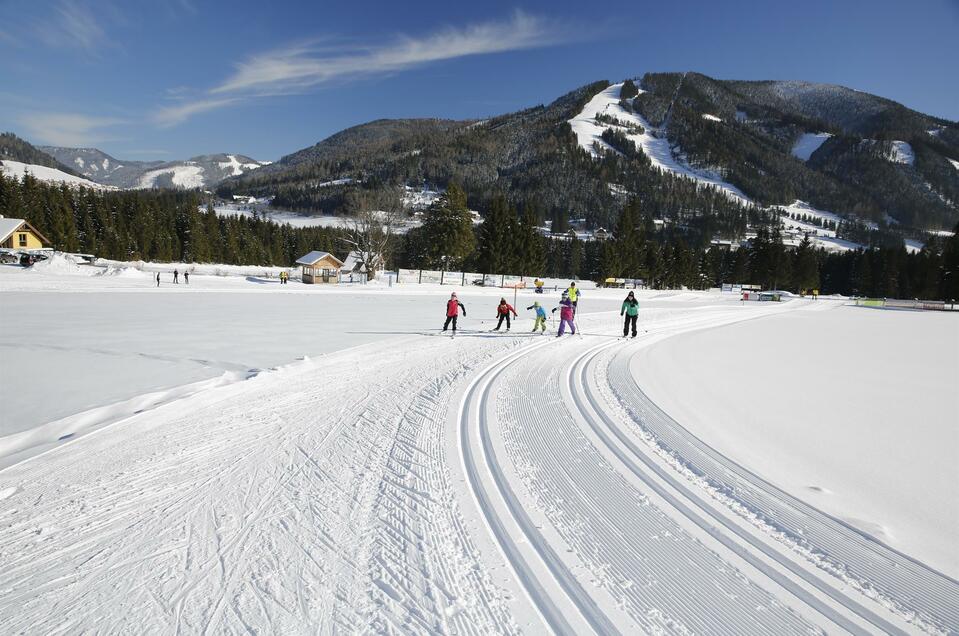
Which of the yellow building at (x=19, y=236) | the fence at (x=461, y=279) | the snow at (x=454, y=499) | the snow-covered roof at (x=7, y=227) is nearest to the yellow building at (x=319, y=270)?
the fence at (x=461, y=279)

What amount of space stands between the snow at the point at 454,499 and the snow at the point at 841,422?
0.06 meters

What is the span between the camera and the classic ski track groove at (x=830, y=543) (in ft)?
10.3

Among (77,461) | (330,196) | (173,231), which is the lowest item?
(77,461)

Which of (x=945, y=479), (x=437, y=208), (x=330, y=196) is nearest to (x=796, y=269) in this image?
(x=437, y=208)

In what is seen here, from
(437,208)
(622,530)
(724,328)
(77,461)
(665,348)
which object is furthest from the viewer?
(437,208)

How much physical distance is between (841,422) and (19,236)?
69.7 m

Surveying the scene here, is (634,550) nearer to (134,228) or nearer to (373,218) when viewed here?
(373,218)

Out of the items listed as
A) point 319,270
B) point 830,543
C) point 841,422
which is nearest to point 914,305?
point 841,422

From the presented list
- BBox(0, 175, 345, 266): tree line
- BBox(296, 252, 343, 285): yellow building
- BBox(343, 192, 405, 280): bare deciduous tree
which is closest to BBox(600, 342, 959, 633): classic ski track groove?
BBox(343, 192, 405, 280): bare deciduous tree

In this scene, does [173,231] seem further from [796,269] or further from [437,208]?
[796,269]

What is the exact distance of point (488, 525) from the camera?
155 inches

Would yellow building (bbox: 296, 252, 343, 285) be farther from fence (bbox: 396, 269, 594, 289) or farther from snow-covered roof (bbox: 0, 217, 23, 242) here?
snow-covered roof (bbox: 0, 217, 23, 242)

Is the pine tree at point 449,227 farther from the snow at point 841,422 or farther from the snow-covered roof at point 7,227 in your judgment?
the snow-covered roof at point 7,227

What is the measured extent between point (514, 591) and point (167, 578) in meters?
2.57
